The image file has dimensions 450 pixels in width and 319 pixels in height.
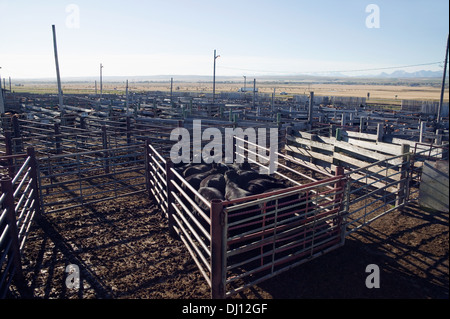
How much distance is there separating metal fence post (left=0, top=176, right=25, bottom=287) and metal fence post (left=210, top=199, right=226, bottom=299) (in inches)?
101

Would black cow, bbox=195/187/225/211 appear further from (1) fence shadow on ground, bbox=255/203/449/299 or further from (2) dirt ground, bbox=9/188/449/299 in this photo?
(1) fence shadow on ground, bbox=255/203/449/299

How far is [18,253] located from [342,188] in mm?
4513

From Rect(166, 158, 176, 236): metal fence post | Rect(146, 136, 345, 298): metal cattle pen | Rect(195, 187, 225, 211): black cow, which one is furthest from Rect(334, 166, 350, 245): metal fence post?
Rect(166, 158, 176, 236): metal fence post

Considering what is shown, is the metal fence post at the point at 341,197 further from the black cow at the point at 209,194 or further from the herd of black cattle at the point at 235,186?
the black cow at the point at 209,194

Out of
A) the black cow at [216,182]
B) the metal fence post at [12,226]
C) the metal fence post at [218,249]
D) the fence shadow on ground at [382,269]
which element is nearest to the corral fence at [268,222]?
the metal fence post at [218,249]

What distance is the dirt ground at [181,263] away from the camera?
4.09m

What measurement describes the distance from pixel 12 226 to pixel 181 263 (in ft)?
7.52

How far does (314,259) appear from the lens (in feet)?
15.6

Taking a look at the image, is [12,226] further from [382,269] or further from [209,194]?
[382,269]

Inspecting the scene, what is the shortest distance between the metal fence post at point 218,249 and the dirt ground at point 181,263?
1.08ft

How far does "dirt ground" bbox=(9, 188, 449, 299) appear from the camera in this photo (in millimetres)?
4090

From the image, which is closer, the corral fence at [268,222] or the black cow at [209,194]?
the corral fence at [268,222]

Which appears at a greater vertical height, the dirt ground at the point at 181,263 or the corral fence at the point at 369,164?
the corral fence at the point at 369,164
